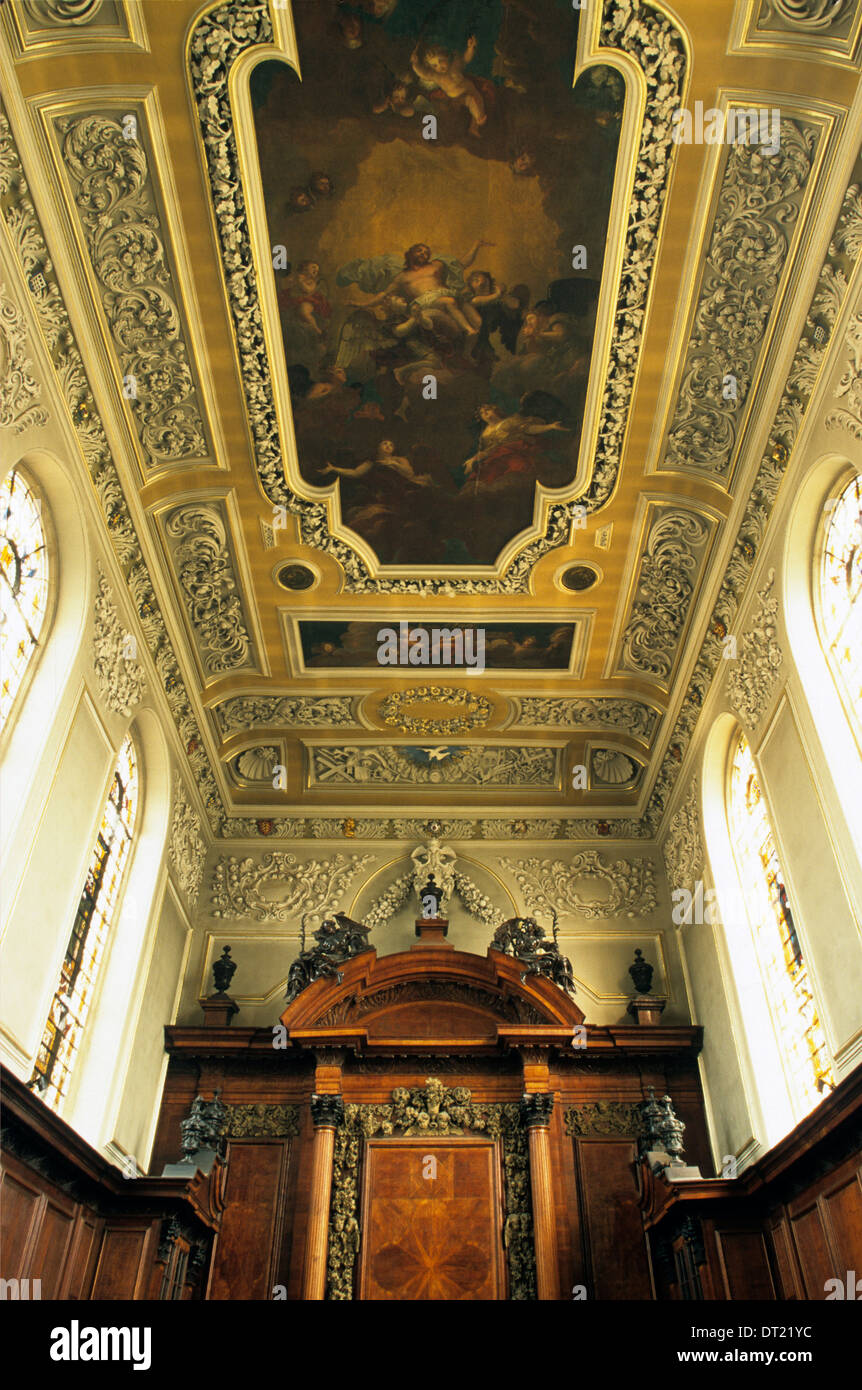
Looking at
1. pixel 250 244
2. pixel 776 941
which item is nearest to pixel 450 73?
pixel 250 244

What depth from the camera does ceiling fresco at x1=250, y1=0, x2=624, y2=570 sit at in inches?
298

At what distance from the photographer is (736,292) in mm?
8523

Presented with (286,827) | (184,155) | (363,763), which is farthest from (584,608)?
(184,155)

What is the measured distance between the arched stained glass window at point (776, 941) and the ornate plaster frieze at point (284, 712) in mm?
5106

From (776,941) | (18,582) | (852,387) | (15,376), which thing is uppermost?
(852,387)

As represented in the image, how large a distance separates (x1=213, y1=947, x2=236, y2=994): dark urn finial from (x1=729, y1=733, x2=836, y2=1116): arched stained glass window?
Answer: 21.0 feet

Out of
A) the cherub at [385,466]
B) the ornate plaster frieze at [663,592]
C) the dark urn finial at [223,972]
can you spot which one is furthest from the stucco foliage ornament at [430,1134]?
the cherub at [385,466]

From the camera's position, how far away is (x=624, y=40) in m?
7.36

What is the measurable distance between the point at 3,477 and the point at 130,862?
5.33 meters

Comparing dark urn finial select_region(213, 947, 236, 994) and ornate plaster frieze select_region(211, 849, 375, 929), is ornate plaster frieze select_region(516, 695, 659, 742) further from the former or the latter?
dark urn finial select_region(213, 947, 236, 994)

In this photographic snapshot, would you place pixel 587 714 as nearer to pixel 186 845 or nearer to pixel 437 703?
pixel 437 703

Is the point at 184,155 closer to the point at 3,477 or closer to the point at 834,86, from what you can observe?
the point at 3,477

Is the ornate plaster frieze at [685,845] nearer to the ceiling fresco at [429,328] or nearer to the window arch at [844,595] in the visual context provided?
the ceiling fresco at [429,328]

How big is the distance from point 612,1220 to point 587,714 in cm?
601
